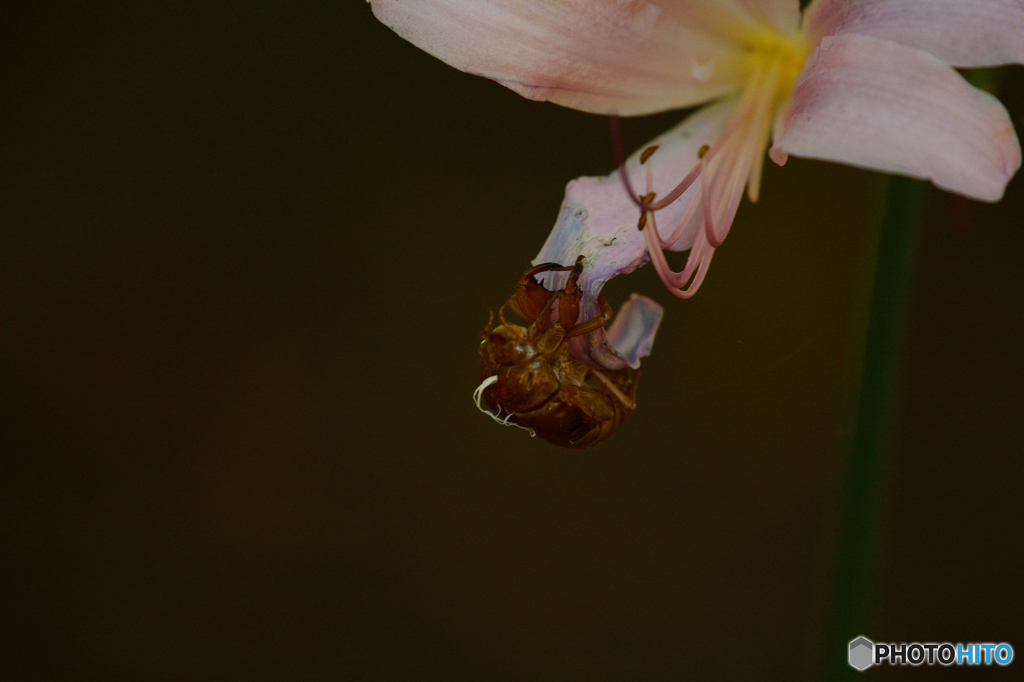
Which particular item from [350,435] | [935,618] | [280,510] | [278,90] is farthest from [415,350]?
[935,618]

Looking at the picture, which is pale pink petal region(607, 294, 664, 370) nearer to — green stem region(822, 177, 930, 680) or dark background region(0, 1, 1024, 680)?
green stem region(822, 177, 930, 680)

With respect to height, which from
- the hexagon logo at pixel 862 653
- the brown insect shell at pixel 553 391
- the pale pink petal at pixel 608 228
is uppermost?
the pale pink petal at pixel 608 228

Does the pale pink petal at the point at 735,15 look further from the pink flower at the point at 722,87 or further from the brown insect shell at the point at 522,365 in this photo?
the brown insect shell at the point at 522,365

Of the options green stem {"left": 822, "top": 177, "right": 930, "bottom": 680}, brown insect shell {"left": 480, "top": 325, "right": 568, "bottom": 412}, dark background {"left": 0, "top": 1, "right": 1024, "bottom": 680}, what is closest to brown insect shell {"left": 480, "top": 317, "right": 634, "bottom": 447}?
brown insect shell {"left": 480, "top": 325, "right": 568, "bottom": 412}

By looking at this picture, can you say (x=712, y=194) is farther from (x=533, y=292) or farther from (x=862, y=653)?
(x=862, y=653)

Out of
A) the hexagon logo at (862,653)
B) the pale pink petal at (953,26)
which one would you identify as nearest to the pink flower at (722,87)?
the pale pink petal at (953,26)

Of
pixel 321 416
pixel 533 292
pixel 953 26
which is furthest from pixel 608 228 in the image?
pixel 321 416
